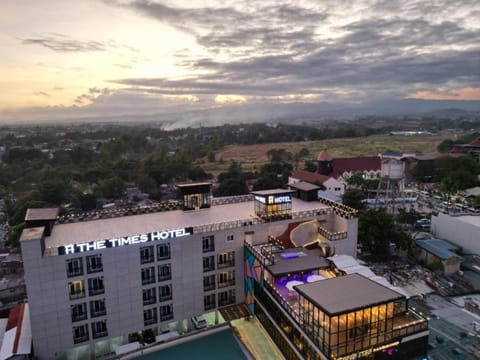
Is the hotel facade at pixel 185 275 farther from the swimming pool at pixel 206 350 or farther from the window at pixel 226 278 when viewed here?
the swimming pool at pixel 206 350

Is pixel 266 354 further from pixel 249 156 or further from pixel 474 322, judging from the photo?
pixel 249 156

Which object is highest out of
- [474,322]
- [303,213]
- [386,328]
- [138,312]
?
[303,213]

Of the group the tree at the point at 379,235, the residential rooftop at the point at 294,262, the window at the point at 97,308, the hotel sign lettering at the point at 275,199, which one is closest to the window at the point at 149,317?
the window at the point at 97,308

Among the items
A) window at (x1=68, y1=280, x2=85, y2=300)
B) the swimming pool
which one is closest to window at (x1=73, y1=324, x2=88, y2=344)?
window at (x1=68, y1=280, x2=85, y2=300)

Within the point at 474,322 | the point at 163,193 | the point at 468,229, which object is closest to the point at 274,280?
the point at 474,322

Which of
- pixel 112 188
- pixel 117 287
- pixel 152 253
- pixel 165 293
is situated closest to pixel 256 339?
pixel 165 293

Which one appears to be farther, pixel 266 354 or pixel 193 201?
pixel 193 201

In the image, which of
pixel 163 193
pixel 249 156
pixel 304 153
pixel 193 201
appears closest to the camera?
pixel 193 201

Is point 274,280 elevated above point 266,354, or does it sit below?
above
